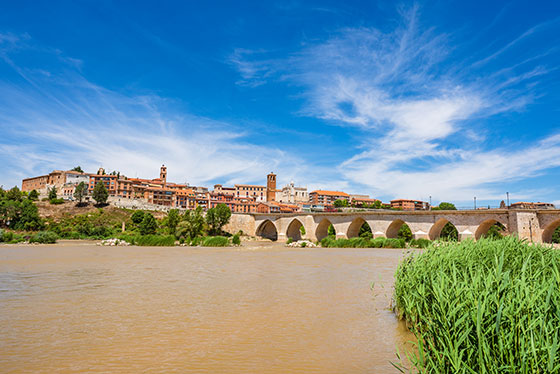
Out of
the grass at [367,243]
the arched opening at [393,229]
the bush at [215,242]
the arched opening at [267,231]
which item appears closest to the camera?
the grass at [367,243]

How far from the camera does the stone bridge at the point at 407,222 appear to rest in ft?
97.5

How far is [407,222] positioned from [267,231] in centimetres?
3614

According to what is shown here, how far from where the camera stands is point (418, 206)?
119438 millimetres

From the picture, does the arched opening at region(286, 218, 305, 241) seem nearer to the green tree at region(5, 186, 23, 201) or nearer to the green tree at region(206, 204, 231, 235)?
the green tree at region(206, 204, 231, 235)

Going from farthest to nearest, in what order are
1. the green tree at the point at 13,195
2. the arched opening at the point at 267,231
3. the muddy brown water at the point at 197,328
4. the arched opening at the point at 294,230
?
the arched opening at the point at 267,231
the green tree at the point at 13,195
the arched opening at the point at 294,230
the muddy brown water at the point at 197,328

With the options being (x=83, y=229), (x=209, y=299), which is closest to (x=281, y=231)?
(x=83, y=229)

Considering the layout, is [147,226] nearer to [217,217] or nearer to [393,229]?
[217,217]

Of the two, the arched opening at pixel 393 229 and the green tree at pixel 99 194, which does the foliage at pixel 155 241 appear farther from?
the green tree at pixel 99 194

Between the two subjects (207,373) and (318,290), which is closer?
(207,373)

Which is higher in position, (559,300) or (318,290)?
(559,300)

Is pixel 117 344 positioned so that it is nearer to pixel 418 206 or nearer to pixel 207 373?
pixel 207 373

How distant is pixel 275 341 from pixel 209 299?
162 inches

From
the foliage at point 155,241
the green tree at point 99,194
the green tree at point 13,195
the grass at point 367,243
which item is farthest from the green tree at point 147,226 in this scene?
the green tree at point 13,195

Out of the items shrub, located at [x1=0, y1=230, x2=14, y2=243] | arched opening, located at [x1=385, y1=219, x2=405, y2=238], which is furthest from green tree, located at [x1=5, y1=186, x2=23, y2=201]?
arched opening, located at [x1=385, y1=219, x2=405, y2=238]
